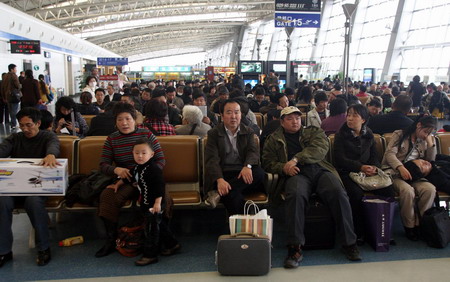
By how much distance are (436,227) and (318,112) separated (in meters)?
3.17

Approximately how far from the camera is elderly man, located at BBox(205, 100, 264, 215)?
3.82 meters

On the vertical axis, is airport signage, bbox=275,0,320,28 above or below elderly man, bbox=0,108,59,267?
above

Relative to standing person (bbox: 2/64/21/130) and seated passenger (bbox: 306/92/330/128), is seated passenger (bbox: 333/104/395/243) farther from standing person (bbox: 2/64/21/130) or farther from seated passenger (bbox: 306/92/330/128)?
standing person (bbox: 2/64/21/130)

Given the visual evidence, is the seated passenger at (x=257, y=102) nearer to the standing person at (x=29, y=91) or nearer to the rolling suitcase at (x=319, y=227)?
the rolling suitcase at (x=319, y=227)

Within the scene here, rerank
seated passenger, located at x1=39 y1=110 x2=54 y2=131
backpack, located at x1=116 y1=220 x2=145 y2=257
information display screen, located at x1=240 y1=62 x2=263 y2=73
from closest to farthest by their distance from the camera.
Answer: backpack, located at x1=116 y1=220 x2=145 y2=257 → seated passenger, located at x1=39 y1=110 x2=54 y2=131 → information display screen, located at x1=240 y1=62 x2=263 y2=73

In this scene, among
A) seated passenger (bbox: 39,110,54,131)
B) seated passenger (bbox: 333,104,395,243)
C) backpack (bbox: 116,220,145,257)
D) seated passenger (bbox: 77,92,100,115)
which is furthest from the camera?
seated passenger (bbox: 77,92,100,115)

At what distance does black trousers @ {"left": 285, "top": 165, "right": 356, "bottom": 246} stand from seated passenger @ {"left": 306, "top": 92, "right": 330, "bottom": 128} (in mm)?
2307

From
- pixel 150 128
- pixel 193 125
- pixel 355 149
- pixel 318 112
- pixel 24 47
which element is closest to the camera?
pixel 355 149

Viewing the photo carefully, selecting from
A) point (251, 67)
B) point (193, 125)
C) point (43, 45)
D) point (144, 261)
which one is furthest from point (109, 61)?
point (144, 261)

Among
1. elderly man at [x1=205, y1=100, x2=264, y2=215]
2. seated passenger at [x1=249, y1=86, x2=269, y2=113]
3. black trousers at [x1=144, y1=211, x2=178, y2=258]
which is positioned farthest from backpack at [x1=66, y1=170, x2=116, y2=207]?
seated passenger at [x1=249, y1=86, x2=269, y2=113]

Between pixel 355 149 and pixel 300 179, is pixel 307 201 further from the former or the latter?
pixel 355 149

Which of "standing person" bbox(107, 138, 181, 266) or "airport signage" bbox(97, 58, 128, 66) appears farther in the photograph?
"airport signage" bbox(97, 58, 128, 66)

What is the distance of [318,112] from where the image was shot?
6742mm

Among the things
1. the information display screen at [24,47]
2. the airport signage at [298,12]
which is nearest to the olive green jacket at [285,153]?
the airport signage at [298,12]
